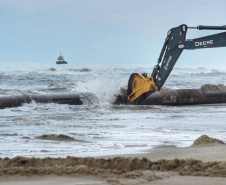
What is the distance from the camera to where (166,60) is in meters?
15.1

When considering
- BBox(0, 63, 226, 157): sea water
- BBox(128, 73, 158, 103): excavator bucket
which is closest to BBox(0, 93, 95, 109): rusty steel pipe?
BBox(0, 63, 226, 157): sea water

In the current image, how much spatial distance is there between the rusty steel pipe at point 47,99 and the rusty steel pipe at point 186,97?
215 cm

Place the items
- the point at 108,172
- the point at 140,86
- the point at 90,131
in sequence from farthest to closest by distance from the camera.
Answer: the point at 140,86, the point at 90,131, the point at 108,172

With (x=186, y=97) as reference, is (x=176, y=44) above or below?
above

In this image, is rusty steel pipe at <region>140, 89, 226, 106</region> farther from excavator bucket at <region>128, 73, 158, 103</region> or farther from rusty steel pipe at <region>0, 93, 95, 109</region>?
rusty steel pipe at <region>0, 93, 95, 109</region>

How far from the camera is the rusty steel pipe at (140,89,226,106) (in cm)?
1670

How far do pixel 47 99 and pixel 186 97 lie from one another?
551 cm

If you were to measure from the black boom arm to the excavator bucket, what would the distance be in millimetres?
281

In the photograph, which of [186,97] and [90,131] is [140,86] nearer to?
[186,97]

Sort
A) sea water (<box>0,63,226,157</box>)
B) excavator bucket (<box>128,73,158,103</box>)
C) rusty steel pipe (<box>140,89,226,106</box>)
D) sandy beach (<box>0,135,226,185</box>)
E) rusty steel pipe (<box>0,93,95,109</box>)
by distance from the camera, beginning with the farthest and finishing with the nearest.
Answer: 1. rusty steel pipe (<box>140,89,226,106</box>)
2. excavator bucket (<box>128,73,158,103</box>)
3. rusty steel pipe (<box>0,93,95,109</box>)
4. sea water (<box>0,63,226,157</box>)
5. sandy beach (<box>0,135,226,185</box>)

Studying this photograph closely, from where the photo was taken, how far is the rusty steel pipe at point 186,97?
16703 mm

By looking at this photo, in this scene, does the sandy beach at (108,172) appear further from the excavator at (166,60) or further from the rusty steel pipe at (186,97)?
the rusty steel pipe at (186,97)

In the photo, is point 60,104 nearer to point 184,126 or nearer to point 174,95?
point 174,95

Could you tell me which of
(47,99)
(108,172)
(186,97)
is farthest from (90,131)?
(186,97)
